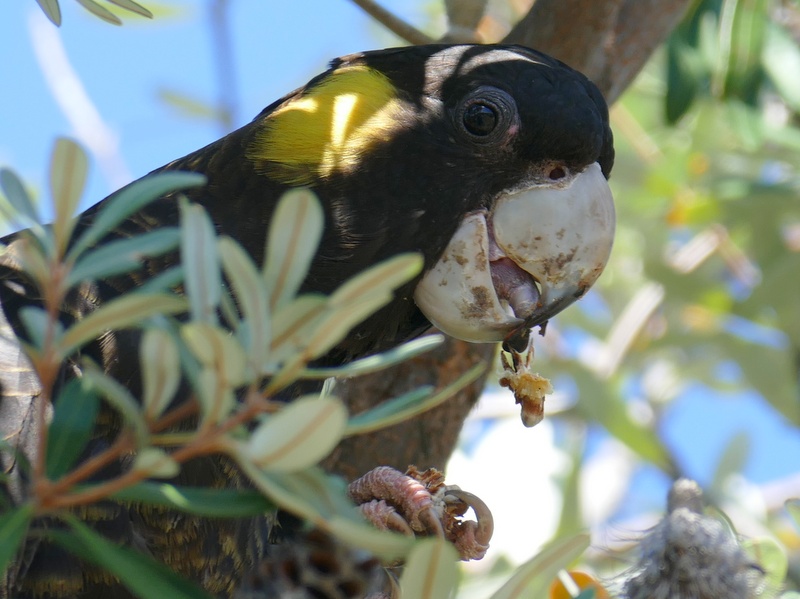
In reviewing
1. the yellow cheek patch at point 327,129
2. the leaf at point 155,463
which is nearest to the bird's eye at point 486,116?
the yellow cheek patch at point 327,129

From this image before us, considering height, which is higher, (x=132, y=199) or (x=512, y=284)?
(x=132, y=199)

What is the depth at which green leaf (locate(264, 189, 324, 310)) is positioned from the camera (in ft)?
2.91

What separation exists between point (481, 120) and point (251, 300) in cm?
103

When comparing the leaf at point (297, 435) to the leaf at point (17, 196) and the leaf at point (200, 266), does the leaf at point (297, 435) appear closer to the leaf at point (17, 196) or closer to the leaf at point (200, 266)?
the leaf at point (200, 266)

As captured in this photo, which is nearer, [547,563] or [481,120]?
[547,563]

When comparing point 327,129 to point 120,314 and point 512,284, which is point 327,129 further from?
point 120,314

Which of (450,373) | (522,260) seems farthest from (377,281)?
(450,373)

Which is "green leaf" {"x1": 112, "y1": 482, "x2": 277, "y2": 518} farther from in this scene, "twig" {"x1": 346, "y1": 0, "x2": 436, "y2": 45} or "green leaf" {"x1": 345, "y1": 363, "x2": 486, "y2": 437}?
"twig" {"x1": 346, "y1": 0, "x2": 436, "y2": 45}

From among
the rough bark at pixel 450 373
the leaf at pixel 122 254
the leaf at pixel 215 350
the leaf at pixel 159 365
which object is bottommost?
the rough bark at pixel 450 373

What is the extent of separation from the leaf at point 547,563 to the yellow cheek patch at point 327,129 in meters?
0.86

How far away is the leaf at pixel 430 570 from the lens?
0.90 meters

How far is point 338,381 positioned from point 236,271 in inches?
56.1

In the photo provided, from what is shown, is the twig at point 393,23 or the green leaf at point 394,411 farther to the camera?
the twig at point 393,23

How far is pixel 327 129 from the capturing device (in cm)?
179
